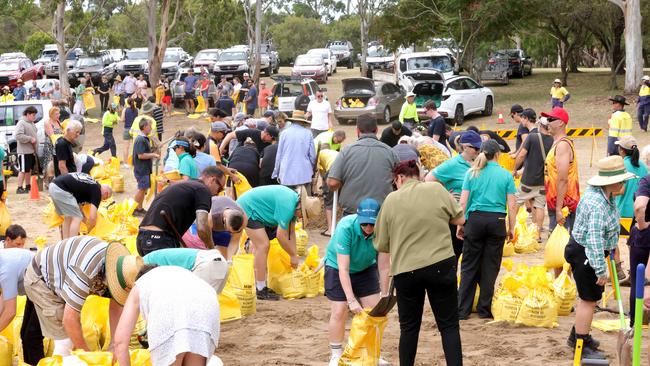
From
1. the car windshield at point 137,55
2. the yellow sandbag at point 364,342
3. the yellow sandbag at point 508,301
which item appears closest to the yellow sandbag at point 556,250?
the yellow sandbag at point 508,301

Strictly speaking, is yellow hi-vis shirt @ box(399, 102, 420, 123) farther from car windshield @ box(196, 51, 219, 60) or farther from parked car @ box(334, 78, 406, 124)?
car windshield @ box(196, 51, 219, 60)

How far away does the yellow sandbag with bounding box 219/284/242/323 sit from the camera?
896 cm

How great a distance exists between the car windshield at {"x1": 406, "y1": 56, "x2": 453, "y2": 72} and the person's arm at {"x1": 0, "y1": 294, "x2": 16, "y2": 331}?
1049 inches

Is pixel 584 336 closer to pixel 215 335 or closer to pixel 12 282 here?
pixel 215 335

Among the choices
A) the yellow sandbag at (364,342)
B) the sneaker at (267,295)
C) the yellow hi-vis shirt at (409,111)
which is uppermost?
the yellow hi-vis shirt at (409,111)

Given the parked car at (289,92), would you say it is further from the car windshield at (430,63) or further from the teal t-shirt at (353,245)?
the teal t-shirt at (353,245)

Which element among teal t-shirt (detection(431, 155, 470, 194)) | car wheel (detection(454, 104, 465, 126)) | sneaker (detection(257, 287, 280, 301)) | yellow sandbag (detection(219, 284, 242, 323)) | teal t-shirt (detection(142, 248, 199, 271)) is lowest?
car wheel (detection(454, 104, 465, 126))

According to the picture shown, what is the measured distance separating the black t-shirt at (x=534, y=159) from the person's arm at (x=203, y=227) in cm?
525

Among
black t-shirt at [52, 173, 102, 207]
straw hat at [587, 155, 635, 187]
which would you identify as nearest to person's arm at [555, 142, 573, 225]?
straw hat at [587, 155, 635, 187]

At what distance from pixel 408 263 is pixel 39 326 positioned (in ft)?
9.40

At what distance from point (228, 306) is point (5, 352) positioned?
210 cm

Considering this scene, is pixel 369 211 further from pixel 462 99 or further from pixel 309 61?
pixel 309 61

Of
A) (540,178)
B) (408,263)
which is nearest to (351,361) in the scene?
(408,263)

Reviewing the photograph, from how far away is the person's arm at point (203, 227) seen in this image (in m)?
8.13
